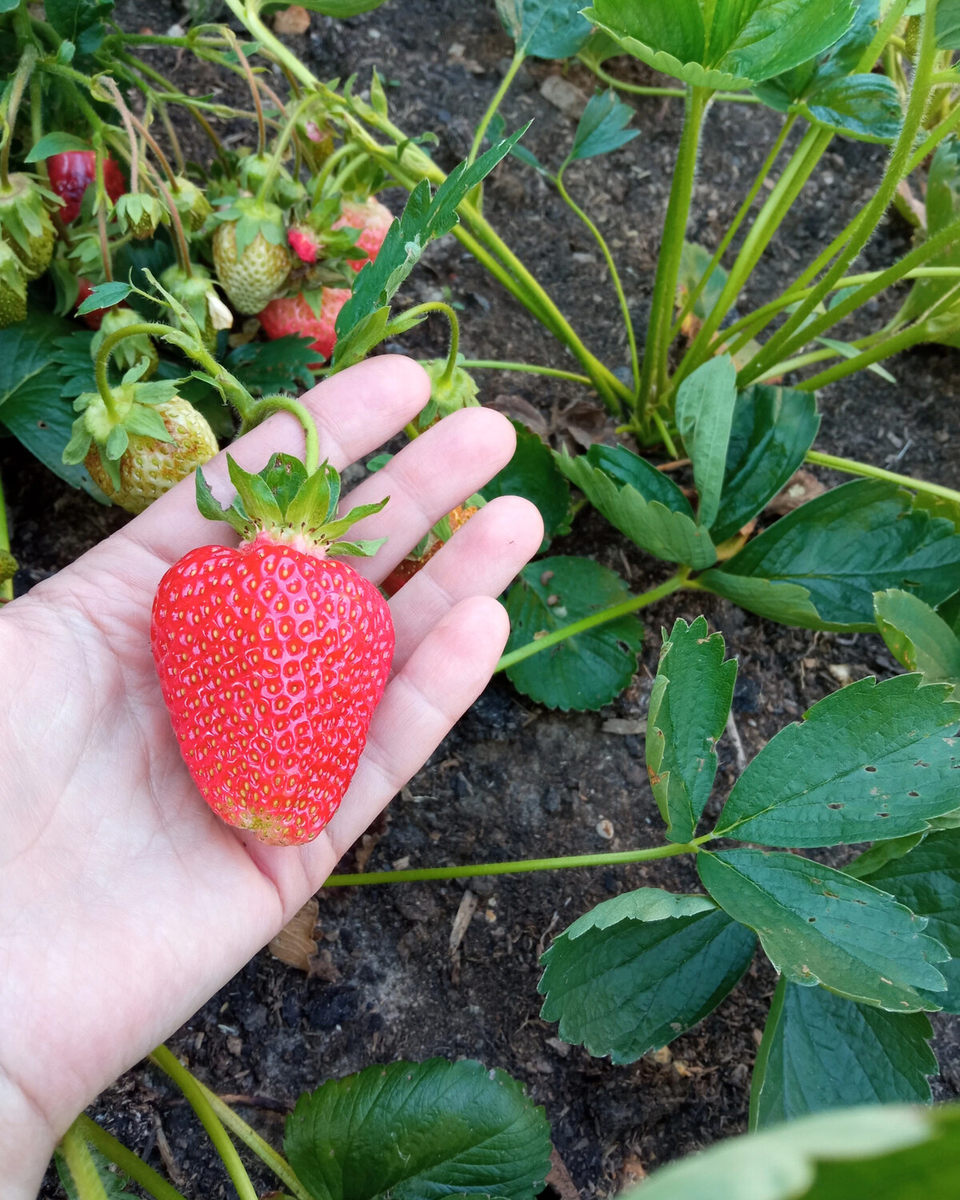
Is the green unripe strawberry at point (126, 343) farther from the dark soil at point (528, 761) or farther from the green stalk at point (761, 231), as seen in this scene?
the green stalk at point (761, 231)

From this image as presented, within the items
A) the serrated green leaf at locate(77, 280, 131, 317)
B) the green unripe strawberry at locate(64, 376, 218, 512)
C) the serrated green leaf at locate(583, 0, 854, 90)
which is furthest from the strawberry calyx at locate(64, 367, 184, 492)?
the serrated green leaf at locate(583, 0, 854, 90)

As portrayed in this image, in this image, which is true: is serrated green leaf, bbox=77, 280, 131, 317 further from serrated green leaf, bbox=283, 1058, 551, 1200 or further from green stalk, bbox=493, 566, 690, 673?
serrated green leaf, bbox=283, 1058, 551, 1200

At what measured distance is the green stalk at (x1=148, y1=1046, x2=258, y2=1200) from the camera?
0.97 metres

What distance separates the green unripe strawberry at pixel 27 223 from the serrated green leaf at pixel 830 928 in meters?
1.07

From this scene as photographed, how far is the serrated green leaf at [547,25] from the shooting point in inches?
56.4

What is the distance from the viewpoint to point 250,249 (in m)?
1.22

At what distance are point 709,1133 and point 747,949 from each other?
0.31 metres

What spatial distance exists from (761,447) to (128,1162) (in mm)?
1176

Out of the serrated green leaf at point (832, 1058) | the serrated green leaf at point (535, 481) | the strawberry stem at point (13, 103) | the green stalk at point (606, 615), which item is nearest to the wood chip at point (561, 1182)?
the serrated green leaf at point (832, 1058)

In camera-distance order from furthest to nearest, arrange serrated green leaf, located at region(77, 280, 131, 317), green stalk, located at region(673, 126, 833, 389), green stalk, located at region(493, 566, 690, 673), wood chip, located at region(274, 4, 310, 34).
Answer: wood chip, located at region(274, 4, 310, 34), green stalk, located at region(673, 126, 833, 389), green stalk, located at region(493, 566, 690, 673), serrated green leaf, located at region(77, 280, 131, 317)

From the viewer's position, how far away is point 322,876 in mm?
1072

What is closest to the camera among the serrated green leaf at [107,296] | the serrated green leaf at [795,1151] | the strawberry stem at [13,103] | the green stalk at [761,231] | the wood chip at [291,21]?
the serrated green leaf at [795,1151]

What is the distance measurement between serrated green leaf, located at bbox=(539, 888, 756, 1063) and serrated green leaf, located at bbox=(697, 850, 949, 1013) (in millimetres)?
89

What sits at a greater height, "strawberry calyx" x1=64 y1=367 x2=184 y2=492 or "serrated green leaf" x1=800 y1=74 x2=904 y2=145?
"serrated green leaf" x1=800 y1=74 x2=904 y2=145
